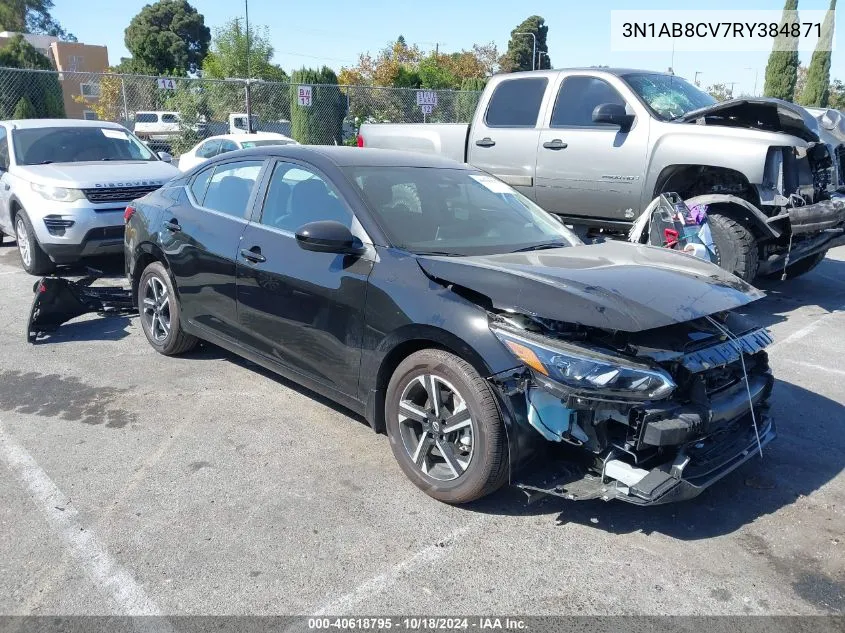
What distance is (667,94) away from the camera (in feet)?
24.8

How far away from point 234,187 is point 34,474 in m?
2.13

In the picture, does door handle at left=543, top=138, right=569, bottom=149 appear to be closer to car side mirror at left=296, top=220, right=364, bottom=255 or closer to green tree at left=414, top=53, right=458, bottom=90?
car side mirror at left=296, top=220, right=364, bottom=255

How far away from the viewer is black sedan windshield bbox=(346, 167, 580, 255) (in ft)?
12.7

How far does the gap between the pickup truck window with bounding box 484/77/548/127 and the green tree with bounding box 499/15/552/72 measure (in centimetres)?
5863

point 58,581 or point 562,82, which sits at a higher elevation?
point 562,82

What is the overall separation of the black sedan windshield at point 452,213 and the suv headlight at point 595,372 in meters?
0.97

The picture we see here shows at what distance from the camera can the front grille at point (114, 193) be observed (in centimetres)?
786

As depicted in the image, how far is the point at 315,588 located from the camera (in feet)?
9.21

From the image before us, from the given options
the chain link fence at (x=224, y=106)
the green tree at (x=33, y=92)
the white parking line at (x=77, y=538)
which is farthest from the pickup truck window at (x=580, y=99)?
the green tree at (x=33, y=92)

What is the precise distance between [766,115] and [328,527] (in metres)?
6.15

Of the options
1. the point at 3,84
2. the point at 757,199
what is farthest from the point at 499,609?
the point at 3,84

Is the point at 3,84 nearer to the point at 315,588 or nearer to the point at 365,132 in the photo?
the point at 365,132

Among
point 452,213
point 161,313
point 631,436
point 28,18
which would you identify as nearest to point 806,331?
point 452,213

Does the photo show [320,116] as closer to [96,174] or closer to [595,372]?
[96,174]
